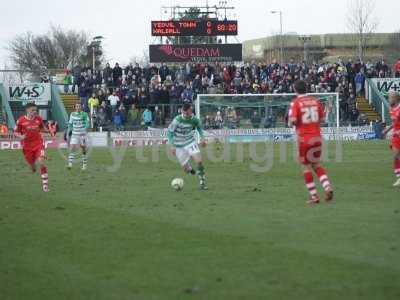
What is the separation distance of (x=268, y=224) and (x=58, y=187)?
884 cm

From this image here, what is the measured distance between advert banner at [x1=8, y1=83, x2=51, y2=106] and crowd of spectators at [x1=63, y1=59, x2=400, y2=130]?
1459 millimetres

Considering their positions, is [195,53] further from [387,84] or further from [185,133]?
[185,133]

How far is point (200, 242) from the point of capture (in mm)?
10859

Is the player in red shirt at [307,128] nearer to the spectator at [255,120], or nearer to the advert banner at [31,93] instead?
the spectator at [255,120]

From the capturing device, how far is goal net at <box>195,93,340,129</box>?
44.2 m

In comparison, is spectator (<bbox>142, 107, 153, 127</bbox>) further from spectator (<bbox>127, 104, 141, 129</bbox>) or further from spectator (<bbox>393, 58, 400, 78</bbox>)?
spectator (<bbox>393, 58, 400, 78</bbox>)

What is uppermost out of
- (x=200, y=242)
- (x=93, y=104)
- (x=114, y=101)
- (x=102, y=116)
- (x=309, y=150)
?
(x=114, y=101)

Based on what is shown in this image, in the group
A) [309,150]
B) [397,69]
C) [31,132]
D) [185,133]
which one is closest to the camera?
[309,150]

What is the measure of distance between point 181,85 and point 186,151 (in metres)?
27.7

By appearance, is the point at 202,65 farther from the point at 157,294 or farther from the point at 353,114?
the point at 157,294

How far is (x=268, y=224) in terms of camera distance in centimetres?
1227

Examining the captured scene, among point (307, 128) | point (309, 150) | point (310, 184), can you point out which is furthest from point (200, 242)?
point (307, 128)

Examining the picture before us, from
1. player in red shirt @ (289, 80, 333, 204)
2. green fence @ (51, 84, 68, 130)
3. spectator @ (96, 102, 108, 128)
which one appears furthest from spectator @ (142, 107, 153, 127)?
player in red shirt @ (289, 80, 333, 204)

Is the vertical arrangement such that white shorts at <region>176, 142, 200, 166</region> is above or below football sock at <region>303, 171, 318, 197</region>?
above
